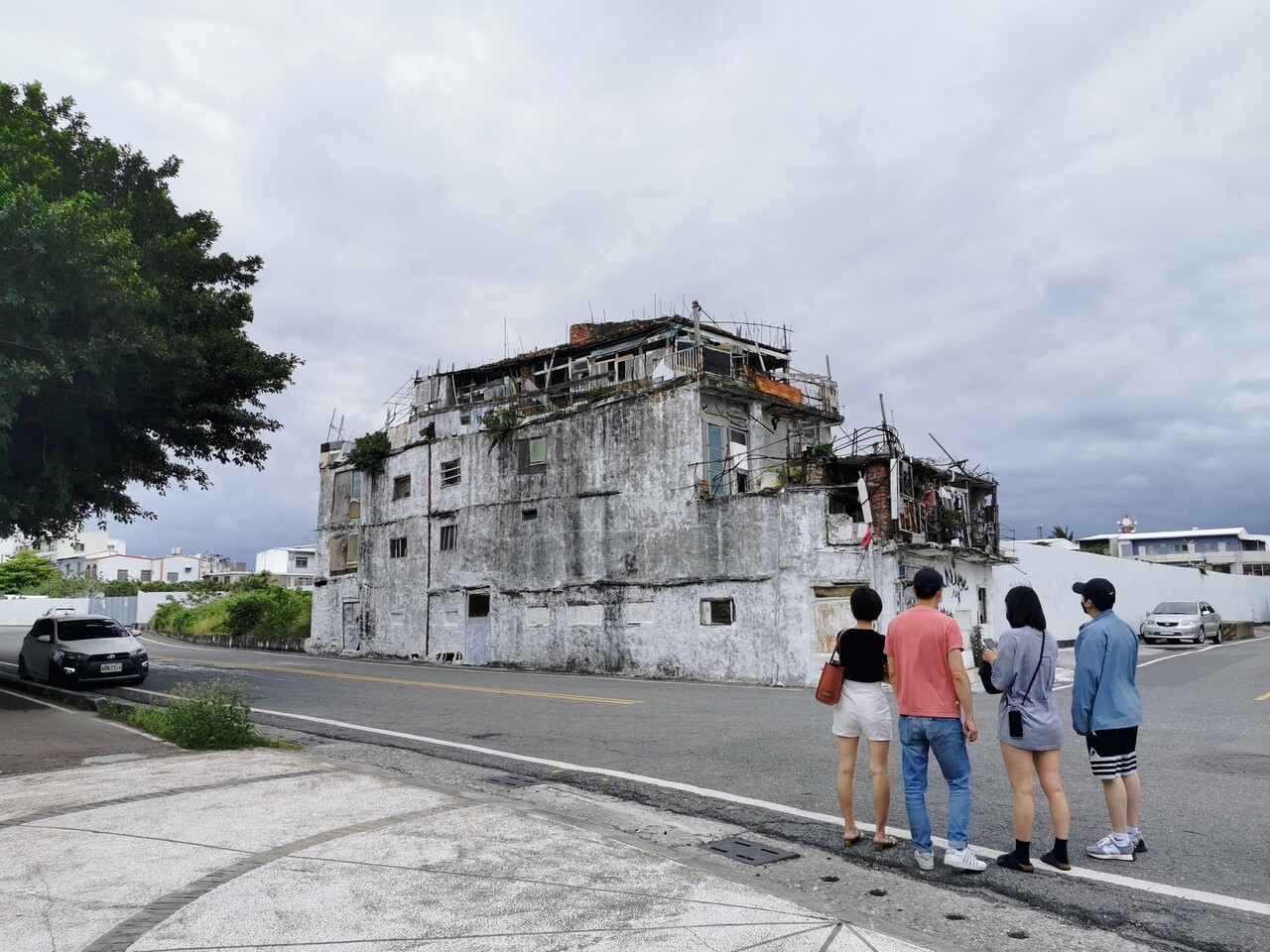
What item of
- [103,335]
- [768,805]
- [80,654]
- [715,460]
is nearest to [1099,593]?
[768,805]

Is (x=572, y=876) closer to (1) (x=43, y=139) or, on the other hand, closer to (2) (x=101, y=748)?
(2) (x=101, y=748)

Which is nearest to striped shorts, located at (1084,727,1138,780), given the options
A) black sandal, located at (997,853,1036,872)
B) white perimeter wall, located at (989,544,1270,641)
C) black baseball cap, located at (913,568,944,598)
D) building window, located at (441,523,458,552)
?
black sandal, located at (997,853,1036,872)

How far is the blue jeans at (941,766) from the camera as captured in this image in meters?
5.48

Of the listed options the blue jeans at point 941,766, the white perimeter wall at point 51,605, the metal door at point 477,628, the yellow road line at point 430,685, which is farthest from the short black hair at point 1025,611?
the white perimeter wall at point 51,605

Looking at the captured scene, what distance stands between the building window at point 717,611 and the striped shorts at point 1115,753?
763 inches

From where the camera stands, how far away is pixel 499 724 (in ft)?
41.8

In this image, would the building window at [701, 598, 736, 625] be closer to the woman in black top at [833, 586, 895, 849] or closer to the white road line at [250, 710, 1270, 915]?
the white road line at [250, 710, 1270, 915]

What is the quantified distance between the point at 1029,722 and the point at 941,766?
612 millimetres

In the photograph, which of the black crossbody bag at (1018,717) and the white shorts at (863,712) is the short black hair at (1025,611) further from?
the white shorts at (863,712)

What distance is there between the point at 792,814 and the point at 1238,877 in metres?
2.96

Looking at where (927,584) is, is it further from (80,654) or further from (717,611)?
(717,611)

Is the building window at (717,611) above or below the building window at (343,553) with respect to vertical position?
below

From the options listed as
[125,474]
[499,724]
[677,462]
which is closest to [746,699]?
[499,724]

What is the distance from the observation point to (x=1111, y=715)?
18.8ft
